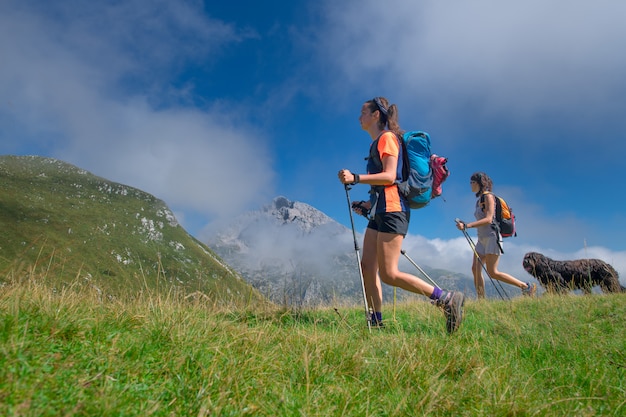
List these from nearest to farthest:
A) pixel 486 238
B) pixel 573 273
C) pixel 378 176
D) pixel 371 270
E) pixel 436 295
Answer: pixel 436 295
pixel 378 176
pixel 371 270
pixel 486 238
pixel 573 273

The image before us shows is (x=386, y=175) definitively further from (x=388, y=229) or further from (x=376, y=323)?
(x=376, y=323)

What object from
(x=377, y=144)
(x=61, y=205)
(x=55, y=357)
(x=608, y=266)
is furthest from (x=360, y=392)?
(x=61, y=205)

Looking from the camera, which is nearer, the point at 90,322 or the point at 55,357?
the point at 55,357

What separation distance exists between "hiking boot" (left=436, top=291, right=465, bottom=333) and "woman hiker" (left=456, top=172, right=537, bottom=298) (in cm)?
524

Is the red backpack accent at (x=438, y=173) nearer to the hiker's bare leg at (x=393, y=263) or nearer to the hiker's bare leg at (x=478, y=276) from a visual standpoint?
the hiker's bare leg at (x=393, y=263)

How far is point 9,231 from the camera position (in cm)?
12494

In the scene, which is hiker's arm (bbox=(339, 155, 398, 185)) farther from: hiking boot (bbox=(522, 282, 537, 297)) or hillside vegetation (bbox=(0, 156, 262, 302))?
hillside vegetation (bbox=(0, 156, 262, 302))

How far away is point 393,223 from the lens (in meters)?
5.34

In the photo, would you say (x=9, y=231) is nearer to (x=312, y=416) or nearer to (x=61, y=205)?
(x=61, y=205)

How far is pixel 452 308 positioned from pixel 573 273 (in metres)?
8.69

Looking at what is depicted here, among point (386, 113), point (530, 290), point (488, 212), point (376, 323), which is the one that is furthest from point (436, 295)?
point (530, 290)

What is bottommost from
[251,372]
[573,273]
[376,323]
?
[251,372]

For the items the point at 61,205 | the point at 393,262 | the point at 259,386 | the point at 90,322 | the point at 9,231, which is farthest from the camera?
the point at 61,205

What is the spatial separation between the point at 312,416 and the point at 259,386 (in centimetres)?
48
